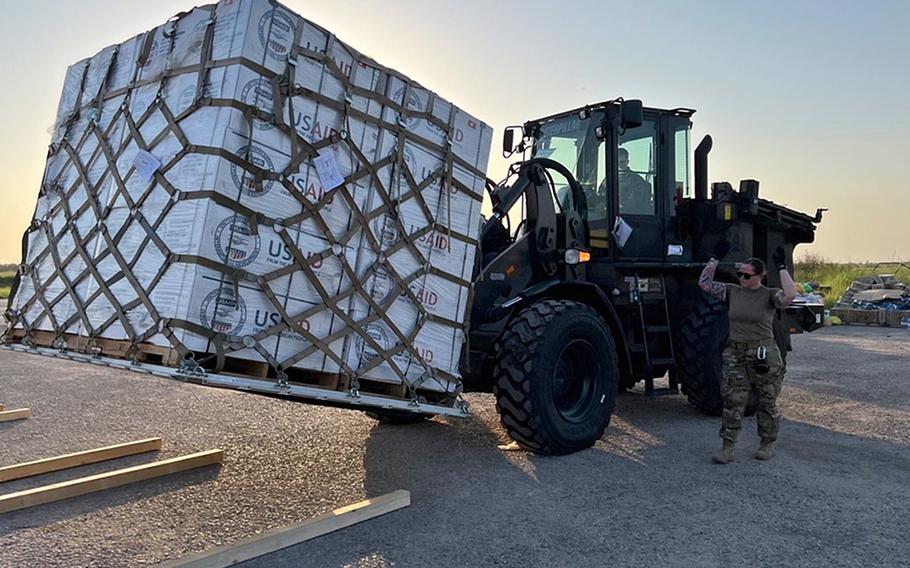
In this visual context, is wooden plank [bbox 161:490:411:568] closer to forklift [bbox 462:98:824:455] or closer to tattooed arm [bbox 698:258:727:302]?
forklift [bbox 462:98:824:455]

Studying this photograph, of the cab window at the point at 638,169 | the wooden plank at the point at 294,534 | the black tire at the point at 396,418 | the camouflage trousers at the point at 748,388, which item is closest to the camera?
the wooden plank at the point at 294,534

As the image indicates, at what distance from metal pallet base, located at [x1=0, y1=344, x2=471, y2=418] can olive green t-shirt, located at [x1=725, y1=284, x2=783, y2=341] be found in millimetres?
2512

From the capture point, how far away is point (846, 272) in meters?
29.3

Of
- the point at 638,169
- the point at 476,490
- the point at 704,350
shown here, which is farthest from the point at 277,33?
the point at 704,350

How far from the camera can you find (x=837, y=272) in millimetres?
29609

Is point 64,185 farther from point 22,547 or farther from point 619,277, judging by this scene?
point 619,277

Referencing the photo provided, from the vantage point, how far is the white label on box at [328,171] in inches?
176

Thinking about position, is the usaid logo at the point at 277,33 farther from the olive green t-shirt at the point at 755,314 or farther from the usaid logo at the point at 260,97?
the olive green t-shirt at the point at 755,314

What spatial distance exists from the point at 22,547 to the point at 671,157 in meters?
6.59

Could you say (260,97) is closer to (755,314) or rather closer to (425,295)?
(425,295)

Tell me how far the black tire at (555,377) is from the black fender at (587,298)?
240mm

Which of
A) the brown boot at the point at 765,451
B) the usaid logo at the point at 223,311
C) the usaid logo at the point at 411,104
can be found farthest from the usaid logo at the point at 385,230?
the brown boot at the point at 765,451

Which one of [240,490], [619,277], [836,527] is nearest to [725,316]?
[619,277]

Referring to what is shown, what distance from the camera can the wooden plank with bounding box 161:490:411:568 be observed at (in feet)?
12.4
